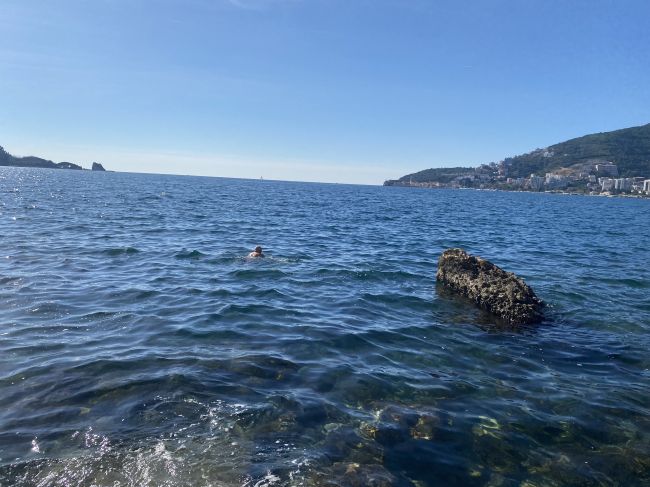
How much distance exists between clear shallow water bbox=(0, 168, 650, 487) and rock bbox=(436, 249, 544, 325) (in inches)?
21.2

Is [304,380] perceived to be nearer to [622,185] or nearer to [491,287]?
[491,287]

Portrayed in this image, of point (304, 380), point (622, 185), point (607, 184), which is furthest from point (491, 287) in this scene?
point (607, 184)

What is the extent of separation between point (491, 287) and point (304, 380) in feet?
25.5

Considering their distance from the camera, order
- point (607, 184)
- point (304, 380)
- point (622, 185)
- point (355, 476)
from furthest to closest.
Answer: point (607, 184), point (622, 185), point (304, 380), point (355, 476)

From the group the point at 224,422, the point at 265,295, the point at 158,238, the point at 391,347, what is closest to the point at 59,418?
the point at 224,422

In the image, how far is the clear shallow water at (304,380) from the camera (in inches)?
244

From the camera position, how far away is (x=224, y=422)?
7.04 m

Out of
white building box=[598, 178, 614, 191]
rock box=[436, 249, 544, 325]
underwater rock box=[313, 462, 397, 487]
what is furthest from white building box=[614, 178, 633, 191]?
underwater rock box=[313, 462, 397, 487]

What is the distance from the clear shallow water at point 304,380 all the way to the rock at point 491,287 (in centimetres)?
54

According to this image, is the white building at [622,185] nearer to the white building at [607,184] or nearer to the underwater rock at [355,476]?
the white building at [607,184]

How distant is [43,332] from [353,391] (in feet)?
24.3

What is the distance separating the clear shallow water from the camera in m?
6.20

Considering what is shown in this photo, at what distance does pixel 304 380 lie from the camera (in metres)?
8.65

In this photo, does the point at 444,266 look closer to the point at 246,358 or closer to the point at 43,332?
the point at 246,358
